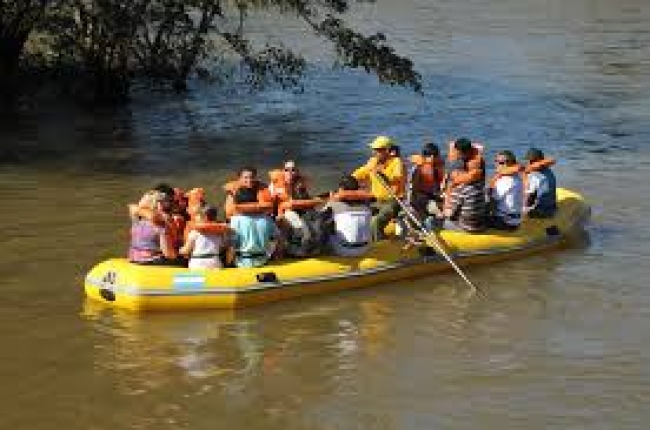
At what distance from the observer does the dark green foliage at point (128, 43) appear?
63.6ft

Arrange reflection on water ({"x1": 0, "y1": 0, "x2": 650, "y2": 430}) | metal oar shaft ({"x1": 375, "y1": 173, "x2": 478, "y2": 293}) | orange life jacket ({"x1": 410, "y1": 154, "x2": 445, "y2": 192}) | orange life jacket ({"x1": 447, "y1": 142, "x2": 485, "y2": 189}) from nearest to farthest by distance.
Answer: reflection on water ({"x1": 0, "y1": 0, "x2": 650, "y2": 430})
metal oar shaft ({"x1": 375, "y1": 173, "x2": 478, "y2": 293})
orange life jacket ({"x1": 447, "y1": 142, "x2": 485, "y2": 189})
orange life jacket ({"x1": 410, "y1": 154, "x2": 445, "y2": 192})

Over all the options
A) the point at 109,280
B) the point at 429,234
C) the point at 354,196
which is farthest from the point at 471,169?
the point at 109,280

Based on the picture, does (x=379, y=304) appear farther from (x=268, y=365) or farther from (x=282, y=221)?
(x=268, y=365)

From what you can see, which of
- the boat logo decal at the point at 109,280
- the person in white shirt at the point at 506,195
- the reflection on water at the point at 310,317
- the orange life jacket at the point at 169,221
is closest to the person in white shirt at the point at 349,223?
the reflection on water at the point at 310,317

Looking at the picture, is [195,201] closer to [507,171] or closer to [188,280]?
[188,280]

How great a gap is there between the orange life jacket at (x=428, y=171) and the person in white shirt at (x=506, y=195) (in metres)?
0.62

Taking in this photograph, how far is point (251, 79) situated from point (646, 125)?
8.30 meters

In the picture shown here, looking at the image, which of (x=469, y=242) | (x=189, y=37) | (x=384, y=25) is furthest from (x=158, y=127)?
(x=384, y=25)

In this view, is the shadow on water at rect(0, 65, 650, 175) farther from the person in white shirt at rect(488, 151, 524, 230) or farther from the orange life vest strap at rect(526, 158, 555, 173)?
the person in white shirt at rect(488, 151, 524, 230)

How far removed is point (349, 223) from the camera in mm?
11586

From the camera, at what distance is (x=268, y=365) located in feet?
32.4

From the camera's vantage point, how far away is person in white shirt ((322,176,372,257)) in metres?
11.6

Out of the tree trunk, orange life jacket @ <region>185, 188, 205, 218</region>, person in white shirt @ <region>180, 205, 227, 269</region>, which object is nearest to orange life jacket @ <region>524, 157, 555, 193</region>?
person in white shirt @ <region>180, 205, 227, 269</region>

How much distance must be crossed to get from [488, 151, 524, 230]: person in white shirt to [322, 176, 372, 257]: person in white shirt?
6.30 ft
